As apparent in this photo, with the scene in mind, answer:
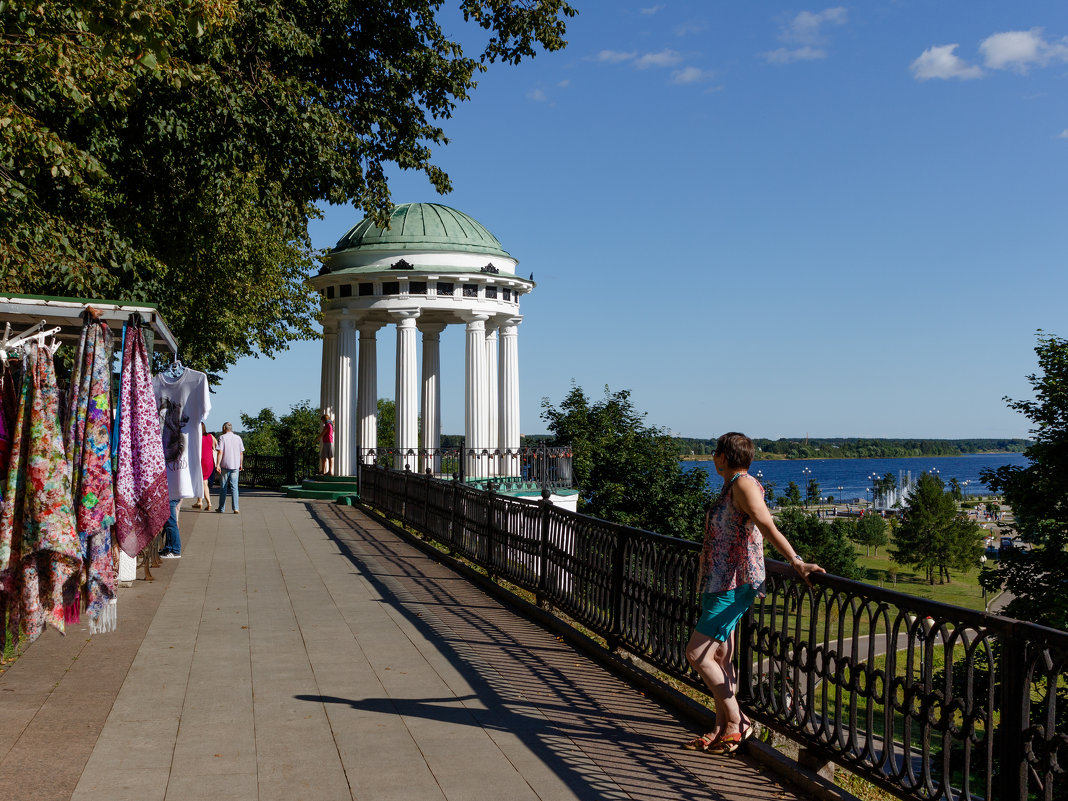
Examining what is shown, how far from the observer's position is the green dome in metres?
27.7

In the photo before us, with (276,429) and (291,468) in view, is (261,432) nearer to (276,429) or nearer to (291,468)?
(276,429)

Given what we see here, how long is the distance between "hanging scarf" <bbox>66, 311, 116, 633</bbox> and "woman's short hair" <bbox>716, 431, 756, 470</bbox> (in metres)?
3.90

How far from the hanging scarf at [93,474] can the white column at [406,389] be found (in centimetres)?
1975

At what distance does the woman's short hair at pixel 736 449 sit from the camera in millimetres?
5641

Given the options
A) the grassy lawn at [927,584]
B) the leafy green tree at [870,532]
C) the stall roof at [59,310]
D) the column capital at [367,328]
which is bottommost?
the grassy lawn at [927,584]

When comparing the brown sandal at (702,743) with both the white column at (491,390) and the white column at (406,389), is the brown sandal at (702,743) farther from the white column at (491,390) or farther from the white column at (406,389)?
the white column at (491,390)

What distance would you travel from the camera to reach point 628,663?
25.3ft

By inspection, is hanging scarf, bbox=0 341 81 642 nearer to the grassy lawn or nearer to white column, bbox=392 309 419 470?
white column, bbox=392 309 419 470

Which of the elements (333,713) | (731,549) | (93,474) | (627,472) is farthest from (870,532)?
(93,474)

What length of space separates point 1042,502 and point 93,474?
25946mm

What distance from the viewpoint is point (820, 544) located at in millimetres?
89000

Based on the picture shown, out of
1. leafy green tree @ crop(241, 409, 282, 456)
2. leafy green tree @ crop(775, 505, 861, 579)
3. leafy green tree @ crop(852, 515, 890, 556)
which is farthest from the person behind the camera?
leafy green tree @ crop(852, 515, 890, 556)

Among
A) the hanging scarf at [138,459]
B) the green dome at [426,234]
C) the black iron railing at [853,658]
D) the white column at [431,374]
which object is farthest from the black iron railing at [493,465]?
the hanging scarf at [138,459]

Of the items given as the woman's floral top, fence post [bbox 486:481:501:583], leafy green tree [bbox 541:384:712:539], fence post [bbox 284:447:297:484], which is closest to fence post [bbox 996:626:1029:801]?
the woman's floral top
